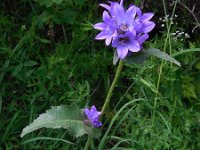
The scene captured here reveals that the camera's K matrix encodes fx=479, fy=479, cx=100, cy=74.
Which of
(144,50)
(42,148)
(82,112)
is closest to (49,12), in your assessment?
(42,148)

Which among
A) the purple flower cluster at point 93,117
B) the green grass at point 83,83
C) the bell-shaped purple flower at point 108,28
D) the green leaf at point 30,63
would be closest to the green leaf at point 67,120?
the purple flower cluster at point 93,117

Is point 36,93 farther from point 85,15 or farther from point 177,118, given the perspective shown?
point 177,118

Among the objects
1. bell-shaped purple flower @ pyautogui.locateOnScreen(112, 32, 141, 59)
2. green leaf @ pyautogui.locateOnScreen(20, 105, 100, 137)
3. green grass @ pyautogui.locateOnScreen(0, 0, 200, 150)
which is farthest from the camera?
green grass @ pyautogui.locateOnScreen(0, 0, 200, 150)

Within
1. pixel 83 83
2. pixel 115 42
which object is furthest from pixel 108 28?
pixel 83 83

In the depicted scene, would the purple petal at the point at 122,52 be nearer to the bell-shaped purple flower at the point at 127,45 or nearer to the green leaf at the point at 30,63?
the bell-shaped purple flower at the point at 127,45

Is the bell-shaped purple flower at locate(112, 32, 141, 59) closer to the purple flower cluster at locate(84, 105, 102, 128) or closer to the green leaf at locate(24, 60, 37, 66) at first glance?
the purple flower cluster at locate(84, 105, 102, 128)

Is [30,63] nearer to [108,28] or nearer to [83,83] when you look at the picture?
[83,83]

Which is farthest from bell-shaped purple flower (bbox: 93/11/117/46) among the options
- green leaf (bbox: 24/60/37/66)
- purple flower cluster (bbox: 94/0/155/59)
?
green leaf (bbox: 24/60/37/66)
